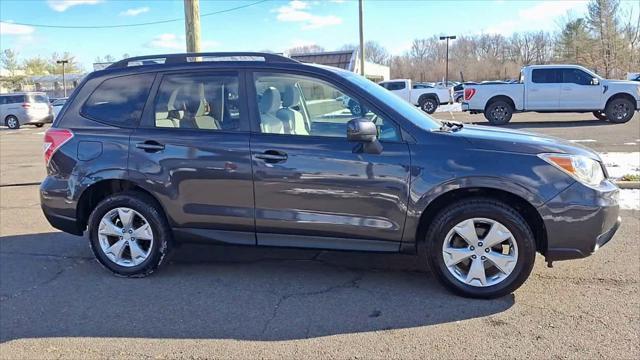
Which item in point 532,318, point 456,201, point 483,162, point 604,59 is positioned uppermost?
point 604,59

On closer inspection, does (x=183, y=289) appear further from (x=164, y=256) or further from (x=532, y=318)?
(x=532, y=318)

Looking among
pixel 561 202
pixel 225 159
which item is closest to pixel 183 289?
pixel 225 159

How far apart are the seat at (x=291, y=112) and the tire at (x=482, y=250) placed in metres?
1.33

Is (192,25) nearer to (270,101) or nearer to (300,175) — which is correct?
(270,101)

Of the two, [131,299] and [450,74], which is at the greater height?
[450,74]

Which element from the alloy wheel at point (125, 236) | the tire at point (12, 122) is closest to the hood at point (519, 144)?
the alloy wheel at point (125, 236)

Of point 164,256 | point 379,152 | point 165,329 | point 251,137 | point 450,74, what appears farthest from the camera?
point 450,74

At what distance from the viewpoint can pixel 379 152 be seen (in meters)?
3.84

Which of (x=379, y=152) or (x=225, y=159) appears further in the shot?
(x=225, y=159)

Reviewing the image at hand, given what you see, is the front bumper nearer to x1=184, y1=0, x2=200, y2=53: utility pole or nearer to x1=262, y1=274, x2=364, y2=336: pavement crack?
x1=262, y1=274, x2=364, y2=336: pavement crack

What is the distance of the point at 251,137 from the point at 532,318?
245 centimetres

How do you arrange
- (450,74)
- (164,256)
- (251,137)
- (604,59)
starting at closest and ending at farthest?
(251,137) → (164,256) → (604,59) → (450,74)

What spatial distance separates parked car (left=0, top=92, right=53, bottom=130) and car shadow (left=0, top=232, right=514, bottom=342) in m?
24.2

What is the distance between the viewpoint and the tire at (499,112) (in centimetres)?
1809
